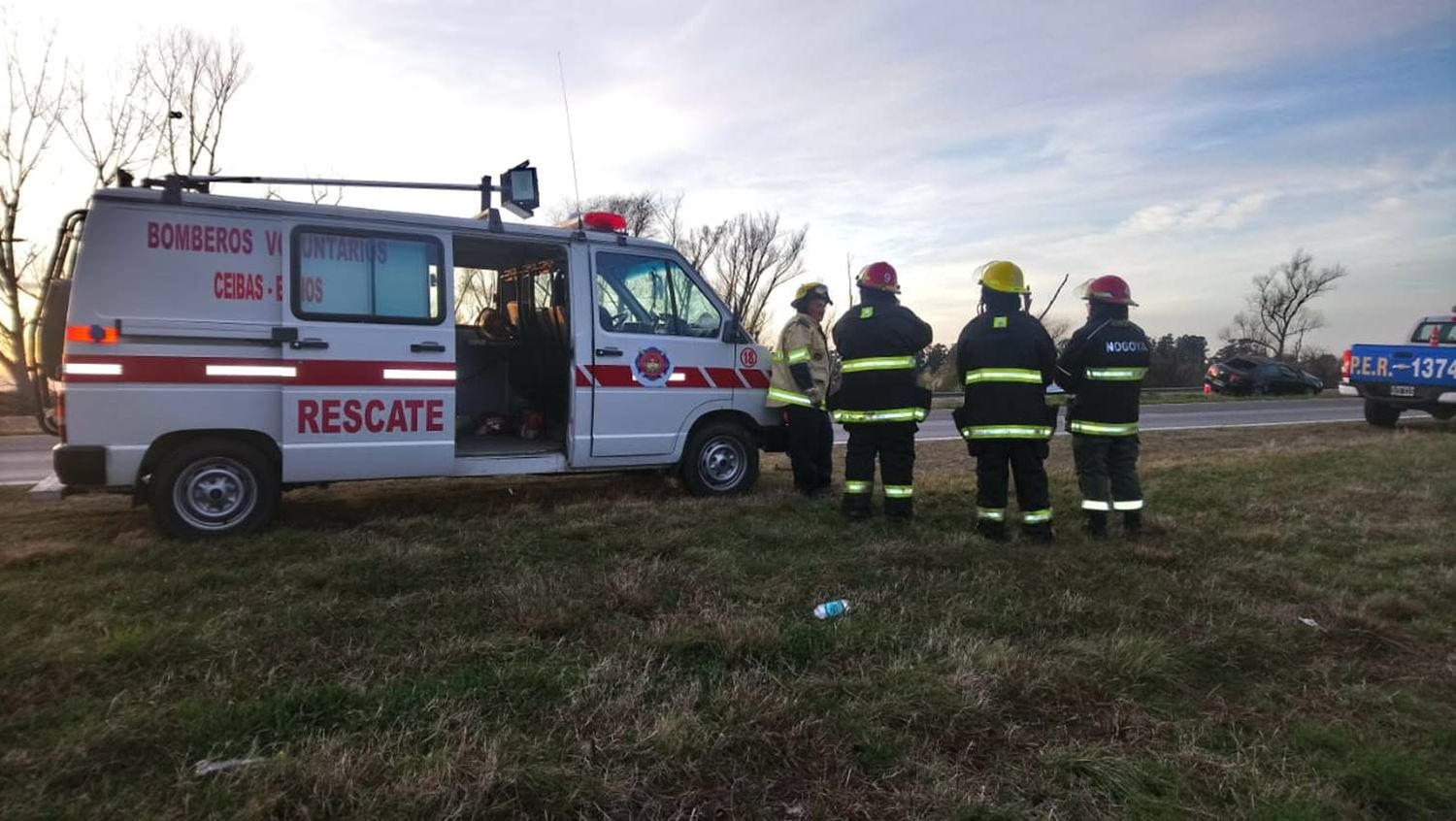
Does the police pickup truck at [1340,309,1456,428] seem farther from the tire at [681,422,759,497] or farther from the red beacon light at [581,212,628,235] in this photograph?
the red beacon light at [581,212,628,235]

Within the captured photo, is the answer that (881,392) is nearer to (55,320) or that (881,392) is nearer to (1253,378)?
(55,320)

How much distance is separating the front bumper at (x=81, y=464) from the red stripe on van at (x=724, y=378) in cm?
406

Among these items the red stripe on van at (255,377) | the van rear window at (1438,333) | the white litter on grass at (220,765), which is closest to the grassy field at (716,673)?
the white litter on grass at (220,765)

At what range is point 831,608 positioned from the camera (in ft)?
12.9

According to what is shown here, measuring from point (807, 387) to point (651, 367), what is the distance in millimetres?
1268

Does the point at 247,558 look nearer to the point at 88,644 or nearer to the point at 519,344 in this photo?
the point at 88,644

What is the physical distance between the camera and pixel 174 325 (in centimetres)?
502

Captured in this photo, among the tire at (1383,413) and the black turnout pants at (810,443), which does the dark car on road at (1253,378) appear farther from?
the black turnout pants at (810,443)

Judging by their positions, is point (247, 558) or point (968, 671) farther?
point (247, 558)

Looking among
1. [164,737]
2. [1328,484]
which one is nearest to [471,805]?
[164,737]

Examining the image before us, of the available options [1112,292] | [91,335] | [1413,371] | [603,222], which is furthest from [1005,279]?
[1413,371]

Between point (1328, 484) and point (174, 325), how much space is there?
9517mm

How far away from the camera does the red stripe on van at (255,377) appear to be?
193 inches

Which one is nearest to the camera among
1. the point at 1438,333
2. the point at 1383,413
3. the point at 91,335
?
the point at 91,335
